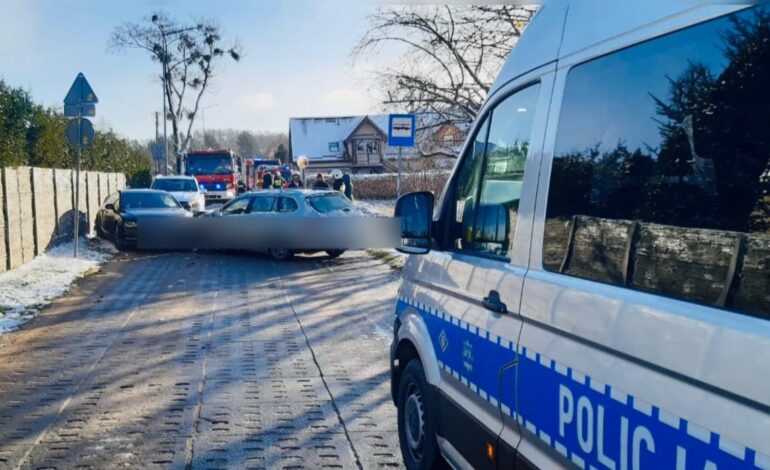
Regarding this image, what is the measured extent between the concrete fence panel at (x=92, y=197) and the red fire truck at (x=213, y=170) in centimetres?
1380

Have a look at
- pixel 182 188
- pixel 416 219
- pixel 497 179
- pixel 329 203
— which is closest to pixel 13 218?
pixel 329 203

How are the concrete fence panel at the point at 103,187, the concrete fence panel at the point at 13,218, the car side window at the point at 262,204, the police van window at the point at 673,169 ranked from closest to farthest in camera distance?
the police van window at the point at 673,169 → the concrete fence panel at the point at 13,218 → the car side window at the point at 262,204 → the concrete fence panel at the point at 103,187

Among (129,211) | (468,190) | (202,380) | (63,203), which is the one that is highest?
(468,190)

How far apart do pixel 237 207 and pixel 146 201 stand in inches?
132

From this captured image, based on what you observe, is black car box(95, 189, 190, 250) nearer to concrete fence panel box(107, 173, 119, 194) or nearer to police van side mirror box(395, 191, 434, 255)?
concrete fence panel box(107, 173, 119, 194)

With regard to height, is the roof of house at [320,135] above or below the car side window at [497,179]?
above

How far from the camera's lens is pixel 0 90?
13.5m

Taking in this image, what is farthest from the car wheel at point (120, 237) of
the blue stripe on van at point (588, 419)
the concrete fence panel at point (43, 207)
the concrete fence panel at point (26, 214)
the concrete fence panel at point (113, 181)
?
the blue stripe on van at point (588, 419)

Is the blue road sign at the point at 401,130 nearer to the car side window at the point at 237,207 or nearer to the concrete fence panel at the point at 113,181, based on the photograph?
the car side window at the point at 237,207

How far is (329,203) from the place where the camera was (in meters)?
14.7

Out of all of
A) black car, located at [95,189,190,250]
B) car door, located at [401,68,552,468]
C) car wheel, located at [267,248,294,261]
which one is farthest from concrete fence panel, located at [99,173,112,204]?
car door, located at [401,68,552,468]

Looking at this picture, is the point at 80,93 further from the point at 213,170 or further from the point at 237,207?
the point at 213,170

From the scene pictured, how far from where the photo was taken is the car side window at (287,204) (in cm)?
1475

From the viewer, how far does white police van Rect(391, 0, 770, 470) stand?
65.1 inches
